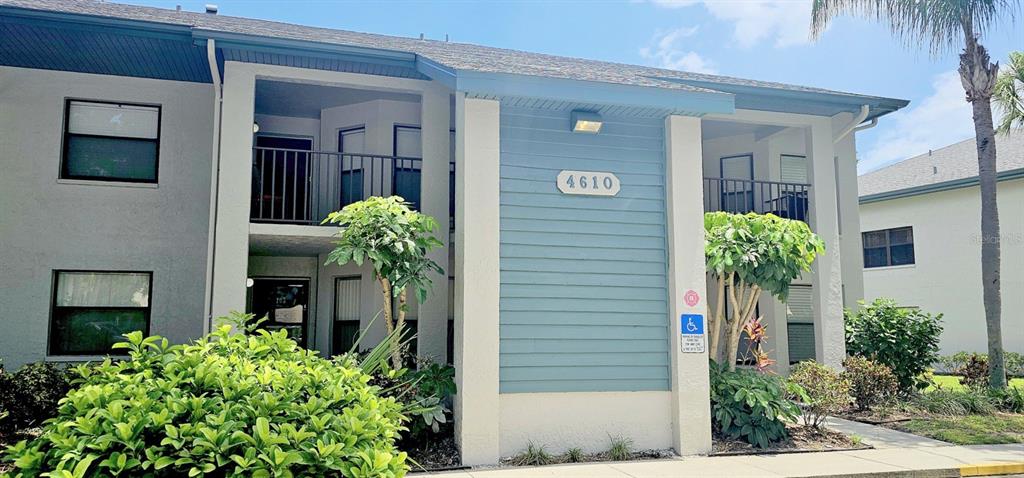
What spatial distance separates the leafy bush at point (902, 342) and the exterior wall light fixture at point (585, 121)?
22.5ft

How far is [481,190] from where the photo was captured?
26.9ft

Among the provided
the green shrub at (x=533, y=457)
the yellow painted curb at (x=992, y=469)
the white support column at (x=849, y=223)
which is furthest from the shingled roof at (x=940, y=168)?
the green shrub at (x=533, y=457)

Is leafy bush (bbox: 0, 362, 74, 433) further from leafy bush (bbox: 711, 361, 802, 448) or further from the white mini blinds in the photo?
leafy bush (bbox: 711, 361, 802, 448)

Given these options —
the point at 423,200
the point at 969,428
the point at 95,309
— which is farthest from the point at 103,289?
the point at 969,428

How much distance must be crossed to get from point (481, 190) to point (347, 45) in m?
3.00

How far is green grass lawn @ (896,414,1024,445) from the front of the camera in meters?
9.29

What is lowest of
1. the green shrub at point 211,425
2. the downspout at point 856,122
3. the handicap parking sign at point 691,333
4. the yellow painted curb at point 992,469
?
the yellow painted curb at point 992,469

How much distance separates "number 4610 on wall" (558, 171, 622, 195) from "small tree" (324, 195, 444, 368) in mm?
1762

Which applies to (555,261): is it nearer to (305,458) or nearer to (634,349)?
(634,349)

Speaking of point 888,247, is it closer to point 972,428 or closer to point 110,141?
point 972,428

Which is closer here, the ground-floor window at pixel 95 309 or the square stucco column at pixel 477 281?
the square stucco column at pixel 477 281

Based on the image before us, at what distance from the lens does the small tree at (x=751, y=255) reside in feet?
30.1

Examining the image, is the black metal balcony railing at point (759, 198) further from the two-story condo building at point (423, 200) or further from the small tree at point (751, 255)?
the small tree at point (751, 255)

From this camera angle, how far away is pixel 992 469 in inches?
307
